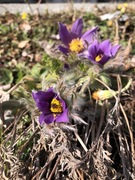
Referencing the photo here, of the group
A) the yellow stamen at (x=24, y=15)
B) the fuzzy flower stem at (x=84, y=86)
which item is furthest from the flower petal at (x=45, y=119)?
the yellow stamen at (x=24, y=15)

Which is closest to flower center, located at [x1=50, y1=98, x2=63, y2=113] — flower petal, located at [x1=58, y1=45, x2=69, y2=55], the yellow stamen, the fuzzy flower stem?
the fuzzy flower stem

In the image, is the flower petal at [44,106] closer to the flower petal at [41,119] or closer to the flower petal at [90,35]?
the flower petal at [41,119]

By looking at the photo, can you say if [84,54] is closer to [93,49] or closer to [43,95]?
[93,49]

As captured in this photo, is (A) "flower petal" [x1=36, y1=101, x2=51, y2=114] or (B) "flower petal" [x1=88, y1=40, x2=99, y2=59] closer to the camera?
(A) "flower petal" [x1=36, y1=101, x2=51, y2=114]

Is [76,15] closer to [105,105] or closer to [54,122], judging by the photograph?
[105,105]

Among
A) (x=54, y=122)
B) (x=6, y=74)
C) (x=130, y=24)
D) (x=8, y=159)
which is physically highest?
(x=130, y=24)

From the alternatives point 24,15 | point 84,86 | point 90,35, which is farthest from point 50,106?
point 24,15

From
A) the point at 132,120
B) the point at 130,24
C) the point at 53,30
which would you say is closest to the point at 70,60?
the point at 132,120

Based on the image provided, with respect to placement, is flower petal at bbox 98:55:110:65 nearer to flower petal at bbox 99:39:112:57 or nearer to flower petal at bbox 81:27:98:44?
flower petal at bbox 99:39:112:57
